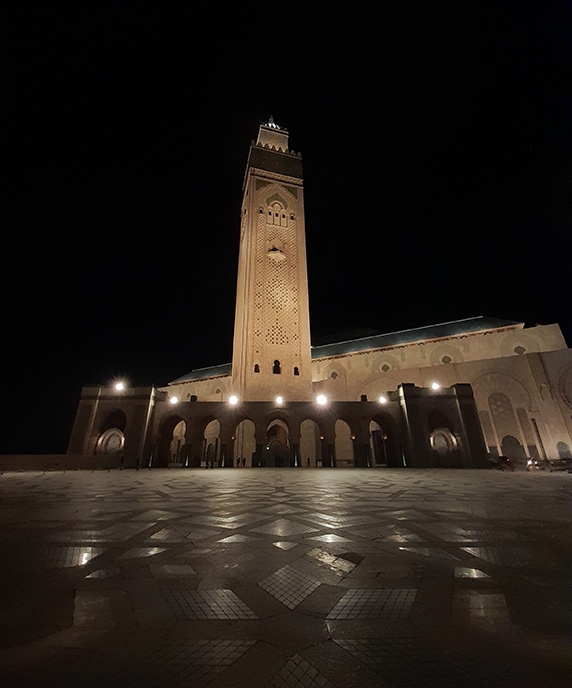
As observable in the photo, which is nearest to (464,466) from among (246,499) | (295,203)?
(246,499)

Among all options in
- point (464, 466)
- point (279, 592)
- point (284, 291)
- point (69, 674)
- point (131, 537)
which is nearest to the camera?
point (69, 674)

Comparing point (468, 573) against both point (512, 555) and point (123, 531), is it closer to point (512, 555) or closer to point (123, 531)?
point (512, 555)

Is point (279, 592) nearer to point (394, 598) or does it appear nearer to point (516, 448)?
point (394, 598)

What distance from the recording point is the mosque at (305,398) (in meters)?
17.9

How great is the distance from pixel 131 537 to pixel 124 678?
2.31 meters

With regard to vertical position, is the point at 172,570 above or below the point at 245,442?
below

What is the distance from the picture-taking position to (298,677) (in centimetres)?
107

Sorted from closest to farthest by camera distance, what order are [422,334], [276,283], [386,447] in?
1. [386,447]
2. [276,283]
3. [422,334]

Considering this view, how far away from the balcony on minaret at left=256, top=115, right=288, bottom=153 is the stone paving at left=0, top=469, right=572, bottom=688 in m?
33.9

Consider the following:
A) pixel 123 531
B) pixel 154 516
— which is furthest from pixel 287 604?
pixel 154 516

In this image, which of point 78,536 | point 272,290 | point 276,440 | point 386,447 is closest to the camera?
point 78,536

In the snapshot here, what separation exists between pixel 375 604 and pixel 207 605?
0.91m

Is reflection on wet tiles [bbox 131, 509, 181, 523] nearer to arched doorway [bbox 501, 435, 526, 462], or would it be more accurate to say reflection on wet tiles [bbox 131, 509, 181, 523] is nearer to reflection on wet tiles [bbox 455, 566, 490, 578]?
reflection on wet tiles [bbox 455, 566, 490, 578]

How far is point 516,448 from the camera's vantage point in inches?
787
